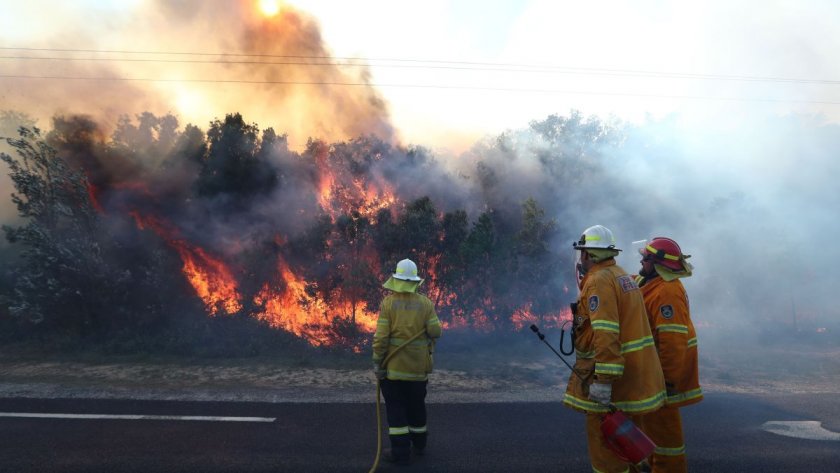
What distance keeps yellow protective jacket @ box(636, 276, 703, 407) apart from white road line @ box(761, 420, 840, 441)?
105 inches

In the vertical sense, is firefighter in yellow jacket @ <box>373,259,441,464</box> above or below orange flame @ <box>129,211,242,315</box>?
below

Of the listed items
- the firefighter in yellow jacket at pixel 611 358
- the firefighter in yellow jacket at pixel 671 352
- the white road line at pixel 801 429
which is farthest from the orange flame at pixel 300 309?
the firefighter in yellow jacket at pixel 611 358

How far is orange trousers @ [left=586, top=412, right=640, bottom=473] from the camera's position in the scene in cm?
366

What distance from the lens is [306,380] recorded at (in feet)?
27.4

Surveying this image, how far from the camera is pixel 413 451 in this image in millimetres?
5309

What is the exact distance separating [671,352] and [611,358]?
3.26 feet

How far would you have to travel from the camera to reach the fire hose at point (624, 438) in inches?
136

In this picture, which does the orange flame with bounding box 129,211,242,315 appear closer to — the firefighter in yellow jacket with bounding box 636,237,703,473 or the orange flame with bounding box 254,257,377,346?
the orange flame with bounding box 254,257,377,346

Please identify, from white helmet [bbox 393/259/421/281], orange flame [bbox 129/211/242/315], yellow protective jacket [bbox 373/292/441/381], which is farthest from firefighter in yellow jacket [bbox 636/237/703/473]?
orange flame [bbox 129/211/242/315]

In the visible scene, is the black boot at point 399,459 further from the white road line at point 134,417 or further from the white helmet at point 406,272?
the white road line at point 134,417

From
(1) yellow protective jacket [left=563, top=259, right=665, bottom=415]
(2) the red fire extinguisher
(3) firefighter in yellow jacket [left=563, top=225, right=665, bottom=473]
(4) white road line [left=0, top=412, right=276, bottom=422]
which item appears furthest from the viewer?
(4) white road line [left=0, top=412, right=276, bottom=422]

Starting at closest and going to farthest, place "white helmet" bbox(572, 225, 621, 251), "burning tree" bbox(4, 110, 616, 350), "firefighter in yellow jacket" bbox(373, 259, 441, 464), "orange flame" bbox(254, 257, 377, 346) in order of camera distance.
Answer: "white helmet" bbox(572, 225, 621, 251) → "firefighter in yellow jacket" bbox(373, 259, 441, 464) → "burning tree" bbox(4, 110, 616, 350) → "orange flame" bbox(254, 257, 377, 346)

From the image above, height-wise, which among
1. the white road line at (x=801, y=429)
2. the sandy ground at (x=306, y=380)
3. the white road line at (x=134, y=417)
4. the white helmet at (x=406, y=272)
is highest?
the white helmet at (x=406, y=272)

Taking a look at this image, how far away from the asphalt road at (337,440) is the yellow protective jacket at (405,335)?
86 cm
